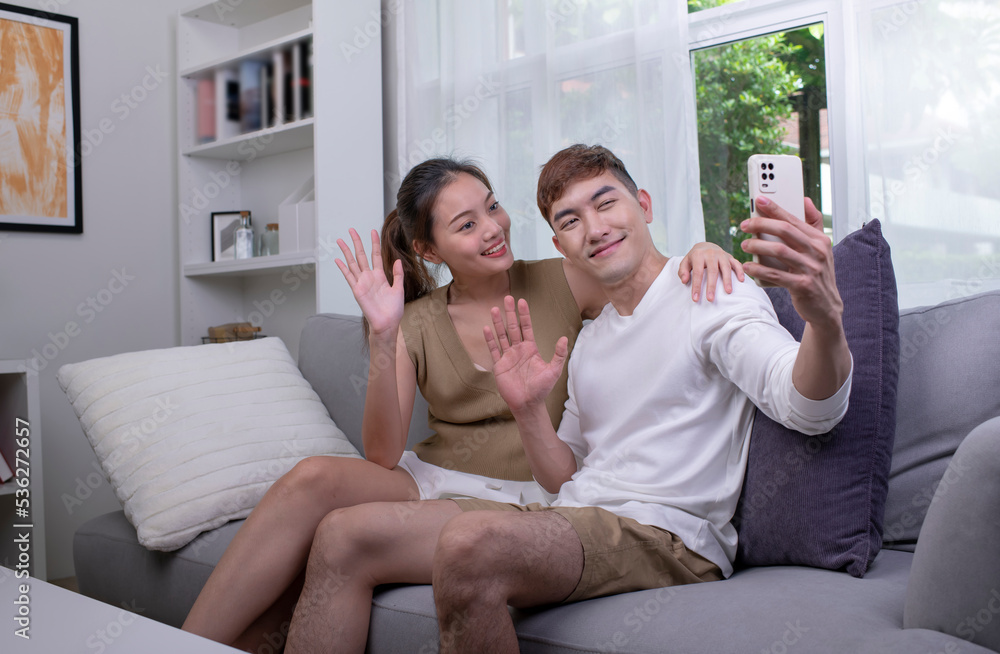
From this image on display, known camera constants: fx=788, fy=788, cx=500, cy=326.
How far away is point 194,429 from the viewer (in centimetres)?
170

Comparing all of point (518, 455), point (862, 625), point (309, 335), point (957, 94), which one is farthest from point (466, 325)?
point (957, 94)

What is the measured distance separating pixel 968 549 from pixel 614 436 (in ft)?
1.80

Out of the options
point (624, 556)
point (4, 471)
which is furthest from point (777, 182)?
point (4, 471)

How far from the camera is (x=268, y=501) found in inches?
51.9

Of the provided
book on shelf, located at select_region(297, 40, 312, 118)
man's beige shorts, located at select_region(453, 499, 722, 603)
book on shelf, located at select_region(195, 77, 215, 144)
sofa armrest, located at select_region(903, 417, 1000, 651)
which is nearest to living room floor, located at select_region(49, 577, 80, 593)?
book on shelf, located at select_region(195, 77, 215, 144)

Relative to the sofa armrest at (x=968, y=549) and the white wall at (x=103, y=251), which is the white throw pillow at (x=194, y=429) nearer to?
the white wall at (x=103, y=251)

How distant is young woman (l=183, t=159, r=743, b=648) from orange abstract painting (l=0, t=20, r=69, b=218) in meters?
1.68

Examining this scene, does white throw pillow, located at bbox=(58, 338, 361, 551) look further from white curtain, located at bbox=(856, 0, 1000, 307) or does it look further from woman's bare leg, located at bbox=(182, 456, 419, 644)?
white curtain, located at bbox=(856, 0, 1000, 307)

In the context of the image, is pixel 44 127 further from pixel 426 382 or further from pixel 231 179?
pixel 426 382

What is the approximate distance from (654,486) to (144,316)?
245 centimetres

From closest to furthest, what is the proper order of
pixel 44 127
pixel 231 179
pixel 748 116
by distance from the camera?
pixel 748 116
pixel 44 127
pixel 231 179

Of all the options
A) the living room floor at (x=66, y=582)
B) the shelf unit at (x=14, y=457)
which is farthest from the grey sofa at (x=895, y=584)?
the living room floor at (x=66, y=582)

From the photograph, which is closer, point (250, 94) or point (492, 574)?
point (492, 574)

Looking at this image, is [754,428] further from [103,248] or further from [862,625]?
[103,248]
